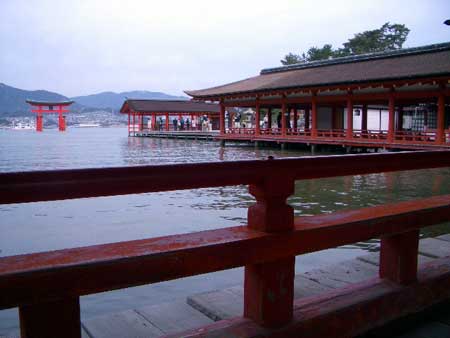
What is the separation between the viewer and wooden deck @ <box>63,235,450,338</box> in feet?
6.38

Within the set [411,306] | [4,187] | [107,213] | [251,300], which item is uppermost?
[4,187]

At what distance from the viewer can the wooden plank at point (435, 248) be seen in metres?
3.05

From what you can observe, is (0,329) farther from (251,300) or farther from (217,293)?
(251,300)

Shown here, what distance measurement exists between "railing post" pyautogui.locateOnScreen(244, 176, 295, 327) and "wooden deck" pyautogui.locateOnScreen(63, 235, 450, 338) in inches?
11.8

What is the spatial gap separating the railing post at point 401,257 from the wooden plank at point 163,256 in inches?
6.1

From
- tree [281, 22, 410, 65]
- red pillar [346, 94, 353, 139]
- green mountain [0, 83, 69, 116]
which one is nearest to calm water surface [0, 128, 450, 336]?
red pillar [346, 94, 353, 139]

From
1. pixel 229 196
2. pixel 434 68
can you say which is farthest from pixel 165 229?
pixel 434 68

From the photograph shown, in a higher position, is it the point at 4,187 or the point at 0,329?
the point at 4,187

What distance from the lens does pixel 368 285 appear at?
2158mm

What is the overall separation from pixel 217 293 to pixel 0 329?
6.18 feet

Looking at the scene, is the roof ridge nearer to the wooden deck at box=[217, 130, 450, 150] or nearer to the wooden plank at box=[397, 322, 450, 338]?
the wooden deck at box=[217, 130, 450, 150]

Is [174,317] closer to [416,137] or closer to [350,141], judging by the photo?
[416,137]

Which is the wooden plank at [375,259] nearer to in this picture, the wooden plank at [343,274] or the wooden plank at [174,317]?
the wooden plank at [343,274]

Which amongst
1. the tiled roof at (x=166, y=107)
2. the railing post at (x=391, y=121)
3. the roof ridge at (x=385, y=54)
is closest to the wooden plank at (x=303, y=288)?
the railing post at (x=391, y=121)
